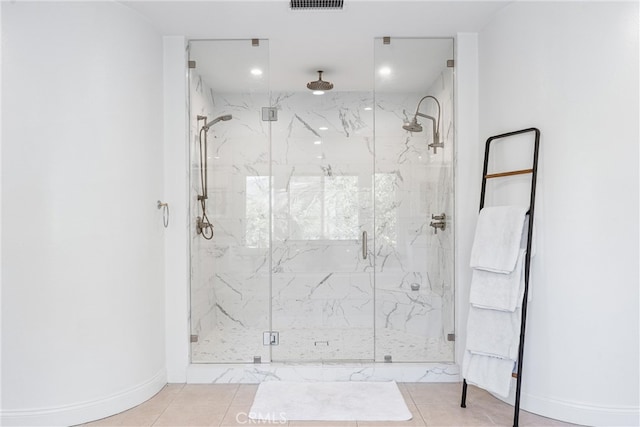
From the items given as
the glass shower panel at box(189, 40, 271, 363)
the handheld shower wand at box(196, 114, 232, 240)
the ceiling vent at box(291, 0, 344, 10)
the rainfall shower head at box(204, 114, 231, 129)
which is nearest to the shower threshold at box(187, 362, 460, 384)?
the glass shower panel at box(189, 40, 271, 363)

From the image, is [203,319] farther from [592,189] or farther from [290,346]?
[592,189]

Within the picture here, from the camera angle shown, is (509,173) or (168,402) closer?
(509,173)

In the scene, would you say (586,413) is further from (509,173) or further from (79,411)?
(79,411)

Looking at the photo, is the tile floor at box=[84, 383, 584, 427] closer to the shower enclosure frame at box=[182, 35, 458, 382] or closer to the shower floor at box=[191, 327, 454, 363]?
the shower enclosure frame at box=[182, 35, 458, 382]

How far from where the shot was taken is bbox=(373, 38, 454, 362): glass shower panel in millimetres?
3188

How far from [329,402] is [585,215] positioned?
1.80 meters

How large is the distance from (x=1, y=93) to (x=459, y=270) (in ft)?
9.73

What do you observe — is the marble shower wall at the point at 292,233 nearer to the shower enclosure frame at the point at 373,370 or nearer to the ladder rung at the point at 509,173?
the shower enclosure frame at the point at 373,370

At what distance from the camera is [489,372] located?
255 cm

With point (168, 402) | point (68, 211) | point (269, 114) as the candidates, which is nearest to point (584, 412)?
point (168, 402)

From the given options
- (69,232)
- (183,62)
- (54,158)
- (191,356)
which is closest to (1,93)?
(54,158)

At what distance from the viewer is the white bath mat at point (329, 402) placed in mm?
2545

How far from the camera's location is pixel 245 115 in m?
3.20

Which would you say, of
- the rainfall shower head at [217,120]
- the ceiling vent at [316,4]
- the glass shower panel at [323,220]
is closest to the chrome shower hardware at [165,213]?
the rainfall shower head at [217,120]
